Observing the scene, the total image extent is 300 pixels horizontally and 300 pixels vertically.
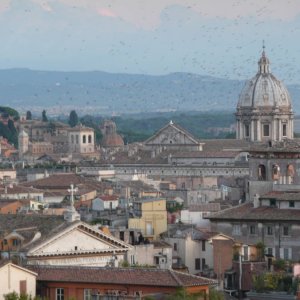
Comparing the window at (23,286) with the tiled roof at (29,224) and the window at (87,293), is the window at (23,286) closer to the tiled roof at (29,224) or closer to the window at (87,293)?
the window at (87,293)

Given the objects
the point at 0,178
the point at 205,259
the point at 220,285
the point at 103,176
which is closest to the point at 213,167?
the point at 103,176

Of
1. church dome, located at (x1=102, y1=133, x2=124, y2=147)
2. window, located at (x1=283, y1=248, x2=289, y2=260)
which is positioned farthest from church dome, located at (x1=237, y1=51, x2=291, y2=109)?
window, located at (x1=283, y1=248, x2=289, y2=260)

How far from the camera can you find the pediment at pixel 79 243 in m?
45.4

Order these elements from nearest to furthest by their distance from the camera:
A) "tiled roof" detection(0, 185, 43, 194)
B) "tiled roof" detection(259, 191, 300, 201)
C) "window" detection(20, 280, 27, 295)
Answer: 1. "window" detection(20, 280, 27, 295)
2. "tiled roof" detection(259, 191, 300, 201)
3. "tiled roof" detection(0, 185, 43, 194)

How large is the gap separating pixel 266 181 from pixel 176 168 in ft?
223

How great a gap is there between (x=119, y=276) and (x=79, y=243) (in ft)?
16.4

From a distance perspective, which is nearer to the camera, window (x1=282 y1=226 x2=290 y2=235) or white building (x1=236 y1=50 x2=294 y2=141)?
window (x1=282 y1=226 x2=290 y2=235)

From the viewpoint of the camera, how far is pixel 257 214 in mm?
55156

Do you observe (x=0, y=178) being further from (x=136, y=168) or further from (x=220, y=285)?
(x=220, y=285)

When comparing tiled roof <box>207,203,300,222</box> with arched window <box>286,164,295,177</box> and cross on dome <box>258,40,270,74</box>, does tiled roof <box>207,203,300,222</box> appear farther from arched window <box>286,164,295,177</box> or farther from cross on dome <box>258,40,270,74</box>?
cross on dome <box>258,40,270,74</box>

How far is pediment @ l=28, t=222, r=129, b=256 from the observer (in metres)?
45.4

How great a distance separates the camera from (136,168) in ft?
423

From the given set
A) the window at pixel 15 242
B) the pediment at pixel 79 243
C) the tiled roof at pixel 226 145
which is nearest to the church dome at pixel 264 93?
the tiled roof at pixel 226 145

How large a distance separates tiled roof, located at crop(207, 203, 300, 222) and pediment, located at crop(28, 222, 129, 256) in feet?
26.1
